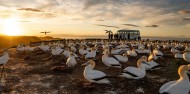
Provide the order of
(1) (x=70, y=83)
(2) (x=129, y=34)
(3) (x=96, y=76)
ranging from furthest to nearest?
(2) (x=129, y=34) → (1) (x=70, y=83) → (3) (x=96, y=76)

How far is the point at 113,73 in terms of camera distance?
63.2 feet

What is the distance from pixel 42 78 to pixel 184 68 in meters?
9.44

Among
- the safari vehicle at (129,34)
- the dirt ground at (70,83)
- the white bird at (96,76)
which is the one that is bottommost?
the dirt ground at (70,83)

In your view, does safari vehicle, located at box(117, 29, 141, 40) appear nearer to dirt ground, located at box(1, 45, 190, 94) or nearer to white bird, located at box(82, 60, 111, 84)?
dirt ground, located at box(1, 45, 190, 94)

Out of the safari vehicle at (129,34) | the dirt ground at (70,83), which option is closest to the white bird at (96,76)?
the dirt ground at (70,83)

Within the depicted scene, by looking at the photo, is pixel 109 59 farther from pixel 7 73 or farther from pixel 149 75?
pixel 7 73

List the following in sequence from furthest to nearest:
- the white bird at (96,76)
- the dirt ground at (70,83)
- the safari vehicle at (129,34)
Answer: the safari vehicle at (129,34) < the white bird at (96,76) < the dirt ground at (70,83)

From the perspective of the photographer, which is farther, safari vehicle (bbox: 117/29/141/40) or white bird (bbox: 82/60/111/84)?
safari vehicle (bbox: 117/29/141/40)

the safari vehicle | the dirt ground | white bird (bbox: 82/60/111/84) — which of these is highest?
the safari vehicle

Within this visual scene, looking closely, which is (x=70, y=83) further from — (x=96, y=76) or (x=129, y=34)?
(x=129, y=34)

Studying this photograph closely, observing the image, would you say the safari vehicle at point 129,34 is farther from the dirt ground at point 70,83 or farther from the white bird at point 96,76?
the white bird at point 96,76

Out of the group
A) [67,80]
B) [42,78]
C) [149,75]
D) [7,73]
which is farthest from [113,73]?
[7,73]

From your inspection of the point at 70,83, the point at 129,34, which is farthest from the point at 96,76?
the point at 129,34

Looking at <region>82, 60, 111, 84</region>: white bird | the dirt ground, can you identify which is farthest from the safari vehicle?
<region>82, 60, 111, 84</region>: white bird
